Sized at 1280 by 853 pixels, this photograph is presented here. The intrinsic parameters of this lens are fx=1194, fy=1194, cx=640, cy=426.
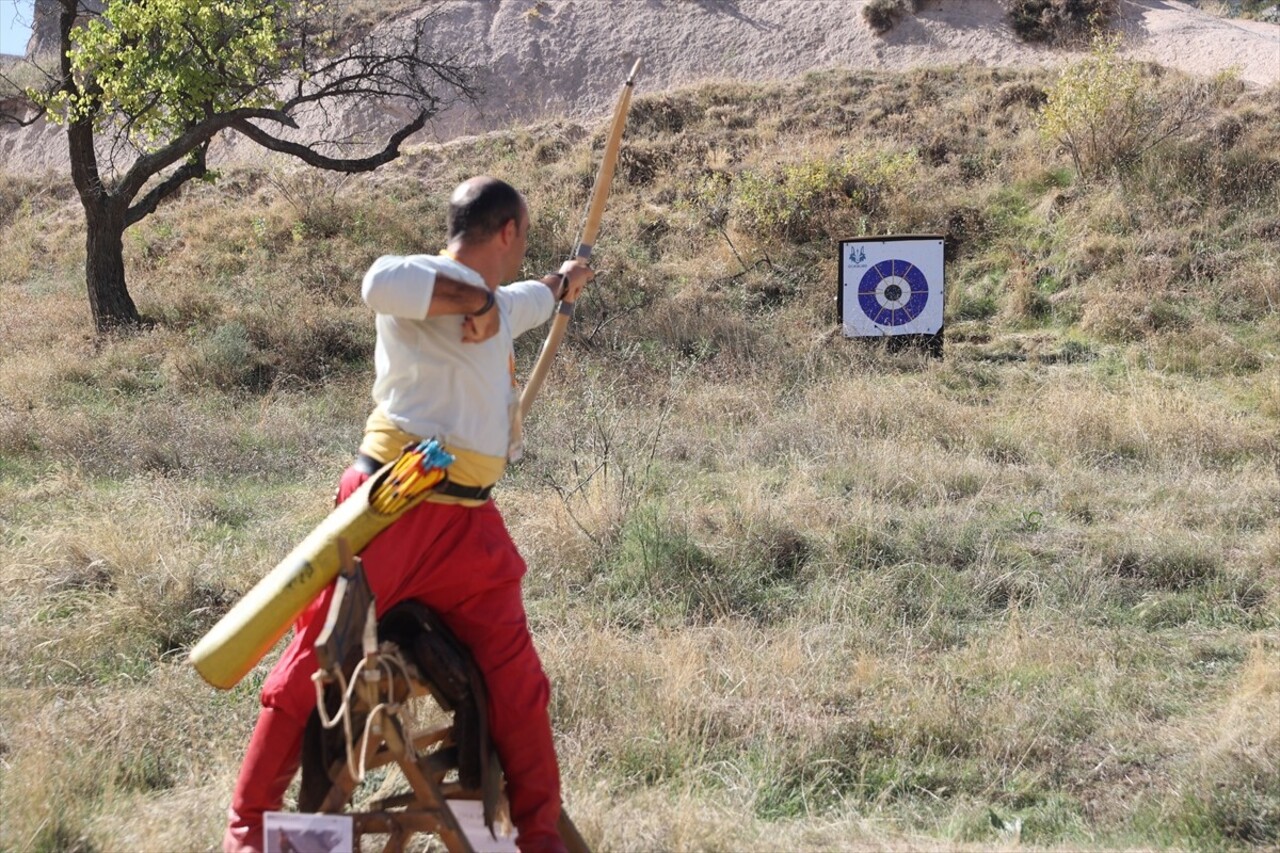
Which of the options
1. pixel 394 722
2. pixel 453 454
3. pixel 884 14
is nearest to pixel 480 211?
pixel 453 454

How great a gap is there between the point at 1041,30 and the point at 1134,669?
59.5 feet

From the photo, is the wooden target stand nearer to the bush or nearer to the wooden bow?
the wooden bow

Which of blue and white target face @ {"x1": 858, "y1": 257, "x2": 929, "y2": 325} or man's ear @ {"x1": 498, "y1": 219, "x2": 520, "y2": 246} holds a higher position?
man's ear @ {"x1": 498, "y1": 219, "x2": 520, "y2": 246}

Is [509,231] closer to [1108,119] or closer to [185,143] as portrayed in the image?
[185,143]

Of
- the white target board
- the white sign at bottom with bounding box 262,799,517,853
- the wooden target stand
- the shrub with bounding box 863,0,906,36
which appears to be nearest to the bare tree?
the white target board

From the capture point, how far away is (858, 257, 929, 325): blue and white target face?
10875 mm

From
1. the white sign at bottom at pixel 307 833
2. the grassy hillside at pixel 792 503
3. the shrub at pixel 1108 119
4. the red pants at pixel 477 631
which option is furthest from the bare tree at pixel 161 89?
the white sign at bottom at pixel 307 833

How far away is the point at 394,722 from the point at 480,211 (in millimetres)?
1140

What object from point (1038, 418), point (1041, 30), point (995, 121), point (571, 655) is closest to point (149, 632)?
point (571, 655)

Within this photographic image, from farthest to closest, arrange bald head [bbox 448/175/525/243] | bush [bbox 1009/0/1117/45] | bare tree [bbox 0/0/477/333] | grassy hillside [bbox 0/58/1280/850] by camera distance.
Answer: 1. bush [bbox 1009/0/1117/45]
2. bare tree [bbox 0/0/477/333]
3. grassy hillside [bbox 0/58/1280/850]
4. bald head [bbox 448/175/525/243]

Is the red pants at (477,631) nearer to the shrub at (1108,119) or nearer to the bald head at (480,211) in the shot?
the bald head at (480,211)

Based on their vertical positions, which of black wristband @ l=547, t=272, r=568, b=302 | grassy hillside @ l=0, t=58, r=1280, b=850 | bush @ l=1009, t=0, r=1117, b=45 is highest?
bush @ l=1009, t=0, r=1117, b=45

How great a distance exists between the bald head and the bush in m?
19.6

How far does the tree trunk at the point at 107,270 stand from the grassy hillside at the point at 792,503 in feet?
1.45
